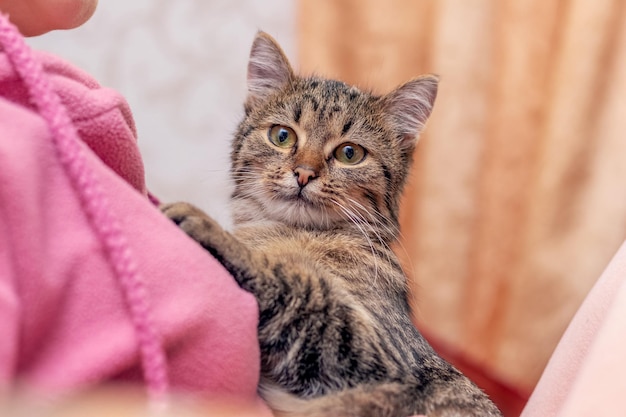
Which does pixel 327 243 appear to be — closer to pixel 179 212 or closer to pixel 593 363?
pixel 179 212

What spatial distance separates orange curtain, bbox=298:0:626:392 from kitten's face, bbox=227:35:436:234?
25.3 inches

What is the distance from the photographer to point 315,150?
108 centimetres

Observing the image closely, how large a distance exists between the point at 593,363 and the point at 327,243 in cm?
42

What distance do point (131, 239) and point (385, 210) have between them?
0.65m

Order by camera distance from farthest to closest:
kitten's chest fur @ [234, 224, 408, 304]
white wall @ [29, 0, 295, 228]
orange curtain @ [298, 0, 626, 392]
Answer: white wall @ [29, 0, 295, 228]
orange curtain @ [298, 0, 626, 392]
kitten's chest fur @ [234, 224, 408, 304]

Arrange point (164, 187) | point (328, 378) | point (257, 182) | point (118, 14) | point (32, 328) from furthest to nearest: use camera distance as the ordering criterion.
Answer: point (164, 187)
point (118, 14)
point (257, 182)
point (328, 378)
point (32, 328)

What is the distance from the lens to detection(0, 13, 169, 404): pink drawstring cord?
518 millimetres

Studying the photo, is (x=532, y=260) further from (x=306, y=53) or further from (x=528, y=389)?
(x=306, y=53)

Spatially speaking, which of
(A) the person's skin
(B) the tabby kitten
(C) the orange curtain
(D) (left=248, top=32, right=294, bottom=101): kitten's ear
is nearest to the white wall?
(C) the orange curtain

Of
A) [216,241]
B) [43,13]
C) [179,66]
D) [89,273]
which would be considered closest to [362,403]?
[216,241]

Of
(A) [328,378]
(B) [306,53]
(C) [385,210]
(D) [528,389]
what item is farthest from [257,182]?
(D) [528,389]

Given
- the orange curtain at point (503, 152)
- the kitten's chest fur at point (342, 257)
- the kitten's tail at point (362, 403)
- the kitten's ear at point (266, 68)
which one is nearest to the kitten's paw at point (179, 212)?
the kitten's chest fur at point (342, 257)

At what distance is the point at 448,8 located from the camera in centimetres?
176

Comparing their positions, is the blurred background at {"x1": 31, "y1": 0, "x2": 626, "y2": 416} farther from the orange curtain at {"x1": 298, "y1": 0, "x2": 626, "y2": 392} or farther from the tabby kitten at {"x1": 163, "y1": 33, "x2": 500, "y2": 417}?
the tabby kitten at {"x1": 163, "y1": 33, "x2": 500, "y2": 417}
